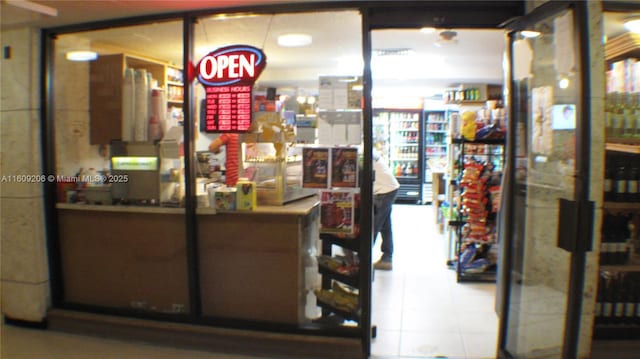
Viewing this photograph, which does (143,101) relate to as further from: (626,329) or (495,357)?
(626,329)

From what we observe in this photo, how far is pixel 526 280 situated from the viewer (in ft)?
9.42

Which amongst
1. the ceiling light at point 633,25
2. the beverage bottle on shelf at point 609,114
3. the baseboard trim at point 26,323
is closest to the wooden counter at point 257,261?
the baseboard trim at point 26,323

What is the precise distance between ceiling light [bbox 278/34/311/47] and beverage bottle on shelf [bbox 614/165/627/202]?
8.40ft

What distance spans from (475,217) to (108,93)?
3.57 metres

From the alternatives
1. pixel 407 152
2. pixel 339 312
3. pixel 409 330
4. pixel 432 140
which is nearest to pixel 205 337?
pixel 339 312

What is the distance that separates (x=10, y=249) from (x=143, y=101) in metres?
1.62

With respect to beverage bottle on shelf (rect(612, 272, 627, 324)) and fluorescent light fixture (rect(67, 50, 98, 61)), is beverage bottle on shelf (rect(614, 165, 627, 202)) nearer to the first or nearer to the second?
beverage bottle on shelf (rect(612, 272, 627, 324))

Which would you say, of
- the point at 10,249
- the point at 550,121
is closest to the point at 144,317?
the point at 10,249

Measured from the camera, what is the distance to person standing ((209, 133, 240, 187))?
10.7ft

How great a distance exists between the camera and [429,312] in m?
3.85

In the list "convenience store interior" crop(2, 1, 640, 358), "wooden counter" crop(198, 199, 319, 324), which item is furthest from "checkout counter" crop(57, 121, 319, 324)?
"convenience store interior" crop(2, 1, 640, 358)

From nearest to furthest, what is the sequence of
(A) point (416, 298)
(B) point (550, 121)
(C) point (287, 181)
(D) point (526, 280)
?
1. (B) point (550, 121)
2. (D) point (526, 280)
3. (C) point (287, 181)
4. (A) point (416, 298)

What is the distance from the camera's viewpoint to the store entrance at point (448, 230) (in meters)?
3.46

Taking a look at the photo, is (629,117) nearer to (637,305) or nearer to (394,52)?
(637,305)
